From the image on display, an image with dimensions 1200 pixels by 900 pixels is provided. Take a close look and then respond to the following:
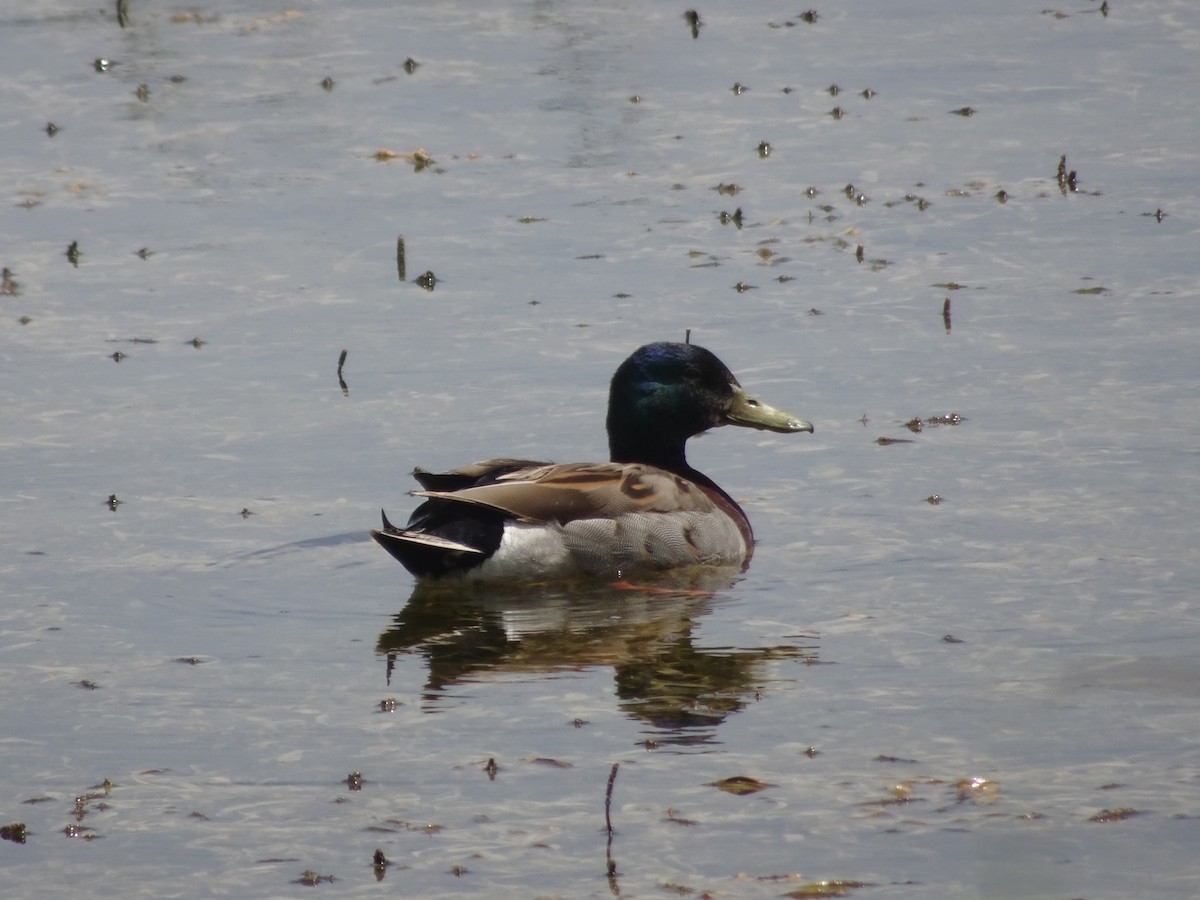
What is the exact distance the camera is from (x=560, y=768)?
6.98 m

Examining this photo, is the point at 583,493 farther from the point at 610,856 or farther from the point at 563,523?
the point at 610,856

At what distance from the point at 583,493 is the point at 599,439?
1313mm

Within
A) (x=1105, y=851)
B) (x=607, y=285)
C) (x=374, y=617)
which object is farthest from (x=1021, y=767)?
(x=607, y=285)

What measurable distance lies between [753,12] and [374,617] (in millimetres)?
11652

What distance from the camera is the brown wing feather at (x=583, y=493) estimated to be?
368 inches

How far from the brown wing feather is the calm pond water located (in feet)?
1.15

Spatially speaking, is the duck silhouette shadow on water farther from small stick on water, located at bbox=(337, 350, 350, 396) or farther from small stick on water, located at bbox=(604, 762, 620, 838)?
small stick on water, located at bbox=(337, 350, 350, 396)

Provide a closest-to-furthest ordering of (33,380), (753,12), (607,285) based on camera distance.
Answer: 1. (33,380)
2. (607,285)
3. (753,12)

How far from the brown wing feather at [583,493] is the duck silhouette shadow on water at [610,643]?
1.05ft

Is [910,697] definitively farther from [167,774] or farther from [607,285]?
[607,285]

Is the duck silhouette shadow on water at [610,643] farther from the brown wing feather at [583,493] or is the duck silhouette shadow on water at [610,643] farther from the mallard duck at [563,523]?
the brown wing feather at [583,493]

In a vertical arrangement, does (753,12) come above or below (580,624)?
above

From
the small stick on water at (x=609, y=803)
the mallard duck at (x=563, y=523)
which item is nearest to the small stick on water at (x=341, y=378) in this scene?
the mallard duck at (x=563, y=523)

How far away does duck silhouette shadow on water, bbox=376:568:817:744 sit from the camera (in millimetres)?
7750
